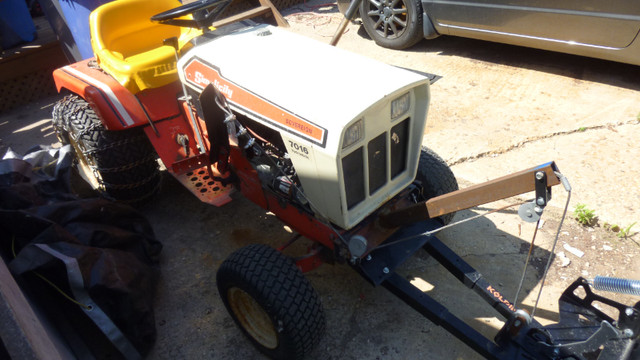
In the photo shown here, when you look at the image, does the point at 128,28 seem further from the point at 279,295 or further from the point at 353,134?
the point at 279,295

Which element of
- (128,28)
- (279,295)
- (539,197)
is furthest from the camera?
(128,28)

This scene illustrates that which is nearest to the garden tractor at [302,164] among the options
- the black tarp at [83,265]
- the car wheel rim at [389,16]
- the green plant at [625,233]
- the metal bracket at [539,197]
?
the metal bracket at [539,197]

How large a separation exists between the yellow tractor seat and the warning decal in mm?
451

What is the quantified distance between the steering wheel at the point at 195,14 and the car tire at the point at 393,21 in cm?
318

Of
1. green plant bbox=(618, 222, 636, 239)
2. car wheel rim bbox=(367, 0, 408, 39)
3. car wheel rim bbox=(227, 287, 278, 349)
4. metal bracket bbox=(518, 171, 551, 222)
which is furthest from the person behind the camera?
car wheel rim bbox=(367, 0, 408, 39)

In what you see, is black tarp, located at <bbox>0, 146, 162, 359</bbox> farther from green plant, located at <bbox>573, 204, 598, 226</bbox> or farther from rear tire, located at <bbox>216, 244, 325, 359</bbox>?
green plant, located at <bbox>573, 204, 598, 226</bbox>

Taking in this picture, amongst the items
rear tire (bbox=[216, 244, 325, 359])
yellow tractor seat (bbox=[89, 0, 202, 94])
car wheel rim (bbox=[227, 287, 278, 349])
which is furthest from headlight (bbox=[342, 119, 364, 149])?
yellow tractor seat (bbox=[89, 0, 202, 94])

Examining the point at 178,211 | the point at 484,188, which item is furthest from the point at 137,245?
the point at 484,188

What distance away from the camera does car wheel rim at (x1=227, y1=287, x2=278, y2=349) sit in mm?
2537

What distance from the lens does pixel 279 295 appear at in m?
2.27

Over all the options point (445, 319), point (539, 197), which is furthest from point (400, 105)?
point (445, 319)

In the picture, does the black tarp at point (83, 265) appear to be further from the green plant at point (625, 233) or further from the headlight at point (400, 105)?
the green plant at point (625, 233)

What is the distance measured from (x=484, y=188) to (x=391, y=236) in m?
0.75

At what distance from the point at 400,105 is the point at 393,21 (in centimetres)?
393
